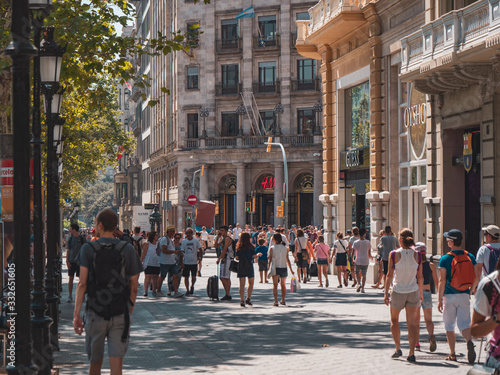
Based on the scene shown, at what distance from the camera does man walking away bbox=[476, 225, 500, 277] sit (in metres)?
12.7

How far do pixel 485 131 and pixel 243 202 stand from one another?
46.5 meters

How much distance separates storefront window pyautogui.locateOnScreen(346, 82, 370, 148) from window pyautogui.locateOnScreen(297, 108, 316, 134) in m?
33.6

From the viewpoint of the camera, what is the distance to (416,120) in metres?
26.4

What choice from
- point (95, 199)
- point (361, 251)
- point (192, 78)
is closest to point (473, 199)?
point (361, 251)

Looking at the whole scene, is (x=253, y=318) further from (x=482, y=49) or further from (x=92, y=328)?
(x=92, y=328)

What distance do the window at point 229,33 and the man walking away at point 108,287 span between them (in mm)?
60872

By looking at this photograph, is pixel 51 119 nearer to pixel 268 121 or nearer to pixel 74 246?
pixel 74 246

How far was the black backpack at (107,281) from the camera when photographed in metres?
8.36

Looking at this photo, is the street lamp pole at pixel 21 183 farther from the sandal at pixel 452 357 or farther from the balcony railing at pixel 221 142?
the balcony railing at pixel 221 142

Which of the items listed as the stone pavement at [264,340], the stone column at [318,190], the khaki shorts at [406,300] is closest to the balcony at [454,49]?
the stone pavement at [264,340]

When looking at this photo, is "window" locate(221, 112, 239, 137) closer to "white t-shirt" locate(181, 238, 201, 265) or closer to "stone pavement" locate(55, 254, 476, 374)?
"white t-shirt" locate(181, 238, 201, 265)

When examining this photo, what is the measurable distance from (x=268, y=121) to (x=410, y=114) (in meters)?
41.5

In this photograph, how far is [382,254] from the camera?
894 inches

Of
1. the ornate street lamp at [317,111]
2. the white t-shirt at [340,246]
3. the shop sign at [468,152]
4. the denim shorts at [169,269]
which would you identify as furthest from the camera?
the ornate street lamp at [317,111]
